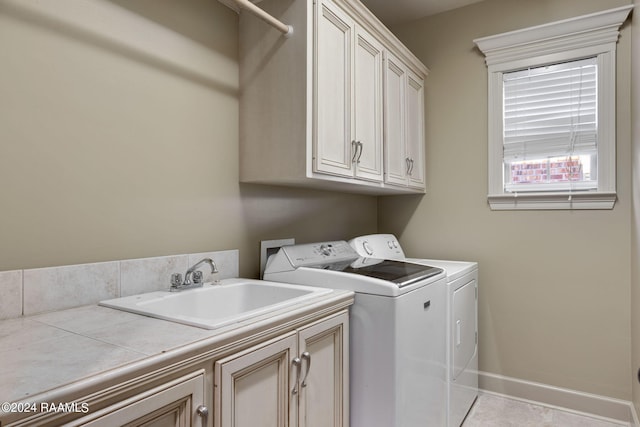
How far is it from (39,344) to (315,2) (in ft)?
5.36

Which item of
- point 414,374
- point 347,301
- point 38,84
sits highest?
point 38,84

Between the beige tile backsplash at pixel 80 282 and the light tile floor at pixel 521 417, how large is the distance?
6.32 feet

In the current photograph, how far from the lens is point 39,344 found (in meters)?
0.93

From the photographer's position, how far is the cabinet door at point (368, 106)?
80.9 inches

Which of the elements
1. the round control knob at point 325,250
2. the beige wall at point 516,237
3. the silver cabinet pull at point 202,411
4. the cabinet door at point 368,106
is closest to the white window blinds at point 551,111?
the beige wall at point 516,237

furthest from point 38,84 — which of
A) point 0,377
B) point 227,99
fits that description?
point 0,377

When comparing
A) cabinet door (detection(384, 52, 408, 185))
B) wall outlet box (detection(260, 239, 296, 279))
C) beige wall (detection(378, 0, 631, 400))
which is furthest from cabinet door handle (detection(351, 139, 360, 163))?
beige wall (detection(378, 0, 631, 400))

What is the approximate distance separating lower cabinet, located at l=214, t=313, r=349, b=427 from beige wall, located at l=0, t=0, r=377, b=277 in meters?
0.70

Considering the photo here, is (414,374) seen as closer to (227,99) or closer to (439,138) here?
(227,99)

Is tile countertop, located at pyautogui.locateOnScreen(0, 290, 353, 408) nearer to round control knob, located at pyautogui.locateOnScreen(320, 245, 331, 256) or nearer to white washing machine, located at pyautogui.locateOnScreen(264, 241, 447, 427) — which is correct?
white washing machine, located at pyautogui.locateOnScreen(264, 241, 447, 427)

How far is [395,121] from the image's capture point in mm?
2459

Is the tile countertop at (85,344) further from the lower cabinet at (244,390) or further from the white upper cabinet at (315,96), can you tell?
the white upper cabinet at (315,96)

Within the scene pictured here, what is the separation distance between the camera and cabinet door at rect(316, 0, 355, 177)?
1755 mm

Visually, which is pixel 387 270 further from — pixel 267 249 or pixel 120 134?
pixel 120 134
